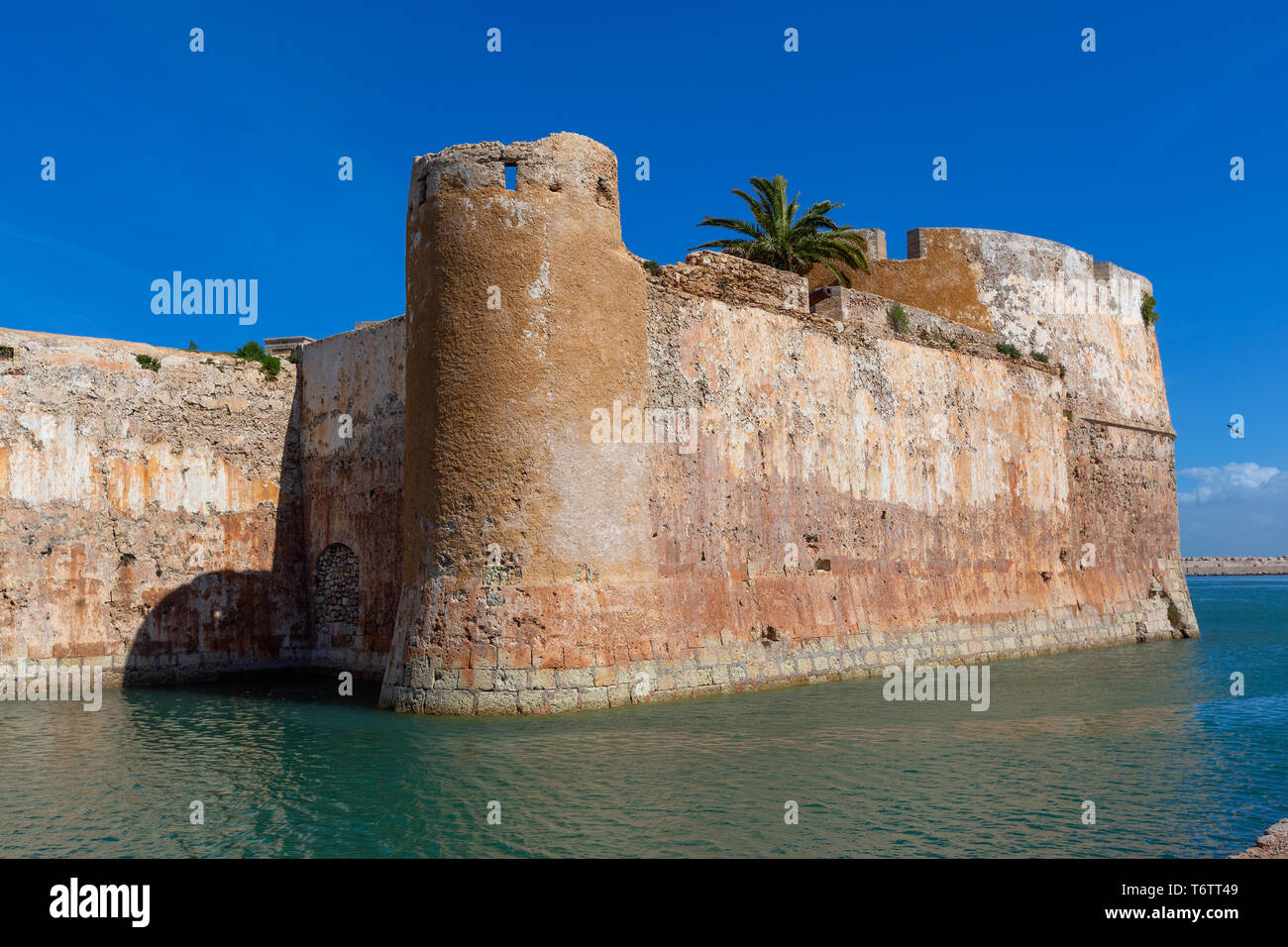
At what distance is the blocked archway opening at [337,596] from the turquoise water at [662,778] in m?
2.74

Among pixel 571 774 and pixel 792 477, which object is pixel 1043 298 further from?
pixel 571 774

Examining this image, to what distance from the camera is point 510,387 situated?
1280 cm

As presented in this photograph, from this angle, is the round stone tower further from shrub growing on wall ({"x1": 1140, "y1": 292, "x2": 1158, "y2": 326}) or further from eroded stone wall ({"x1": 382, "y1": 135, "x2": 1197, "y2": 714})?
shrub growing on wall ({"x1": 1140, "y1": 292, "x2": 1158, "y2": 326})

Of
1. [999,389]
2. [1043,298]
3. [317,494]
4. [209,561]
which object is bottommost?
[209,561]

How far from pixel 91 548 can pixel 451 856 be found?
1197cm

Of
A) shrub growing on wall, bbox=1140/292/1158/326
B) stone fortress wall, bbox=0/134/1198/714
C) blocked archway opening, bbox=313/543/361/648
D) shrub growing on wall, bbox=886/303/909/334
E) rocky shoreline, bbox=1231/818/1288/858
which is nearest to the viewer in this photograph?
rocky shoreline, bbox=1231/818/1288/858

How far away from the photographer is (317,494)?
1839cm

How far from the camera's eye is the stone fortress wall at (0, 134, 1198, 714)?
1283 centimetres

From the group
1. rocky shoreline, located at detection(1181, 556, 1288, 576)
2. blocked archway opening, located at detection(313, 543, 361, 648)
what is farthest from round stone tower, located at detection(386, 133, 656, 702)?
rocky shoreline, located at detection(1181, 556, 1288, 576)

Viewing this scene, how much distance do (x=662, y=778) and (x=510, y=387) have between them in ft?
18.1

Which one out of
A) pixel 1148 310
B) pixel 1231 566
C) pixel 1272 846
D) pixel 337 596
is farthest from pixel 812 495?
pixel 1231 566

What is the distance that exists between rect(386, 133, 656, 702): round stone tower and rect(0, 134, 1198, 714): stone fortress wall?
0.04 meters
